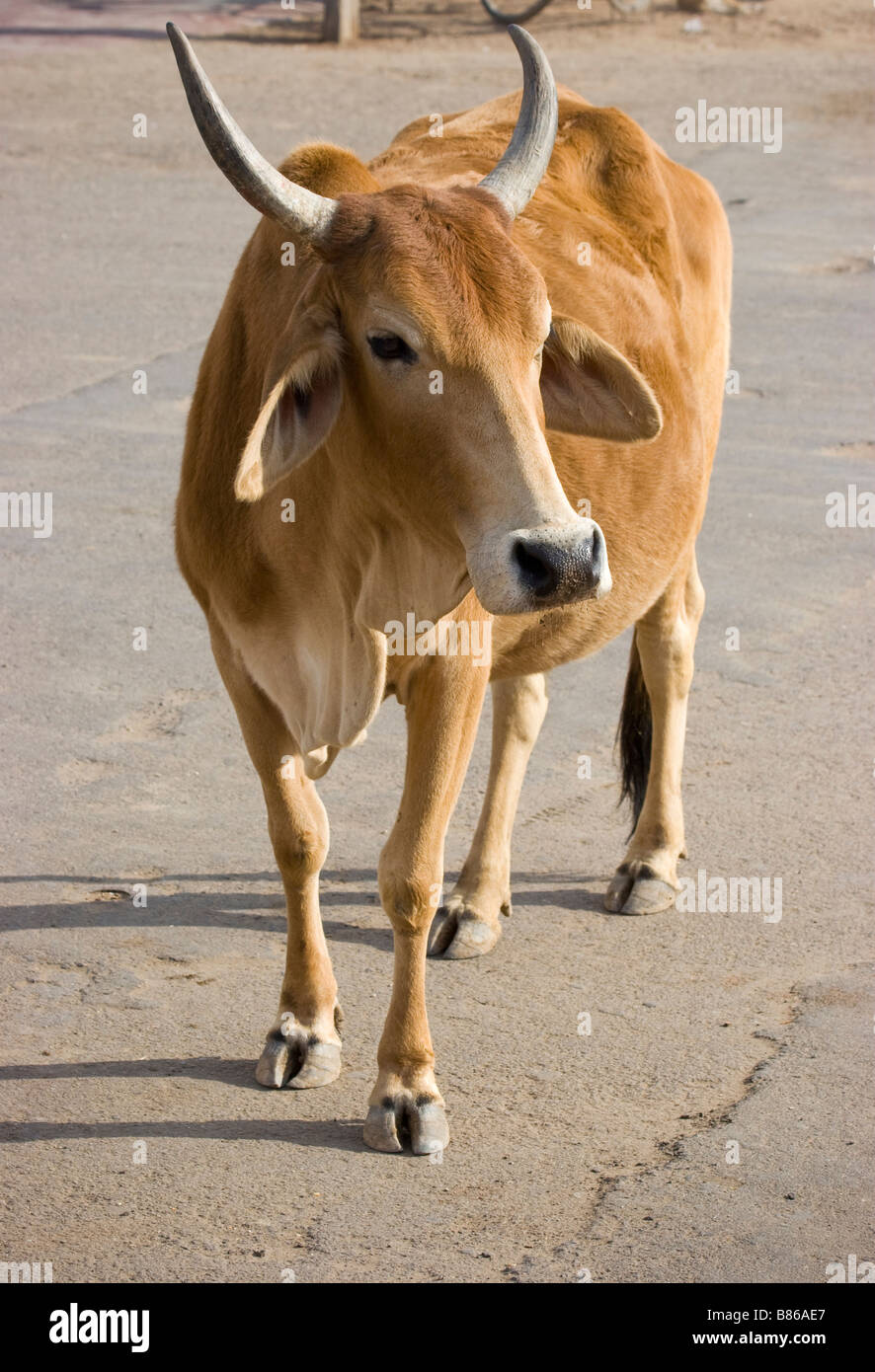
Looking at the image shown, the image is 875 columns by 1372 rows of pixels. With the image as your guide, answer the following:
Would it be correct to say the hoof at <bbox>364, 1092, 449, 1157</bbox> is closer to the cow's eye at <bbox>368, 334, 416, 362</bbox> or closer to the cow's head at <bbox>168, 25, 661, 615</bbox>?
the cow's head at <bbox>168, 25, 661, 615</bbox>

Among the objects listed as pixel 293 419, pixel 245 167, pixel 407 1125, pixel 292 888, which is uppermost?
pixel 245 167

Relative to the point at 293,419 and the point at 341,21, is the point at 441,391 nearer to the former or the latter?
the point at 293,419

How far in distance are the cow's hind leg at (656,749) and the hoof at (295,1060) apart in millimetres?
1266

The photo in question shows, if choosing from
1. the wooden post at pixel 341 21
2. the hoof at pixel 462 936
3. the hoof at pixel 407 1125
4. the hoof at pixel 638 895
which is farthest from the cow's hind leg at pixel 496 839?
the wooden post at pixel 341 21

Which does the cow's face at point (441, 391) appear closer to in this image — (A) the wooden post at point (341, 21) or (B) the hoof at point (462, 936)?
(B) the hoof at point (462, 936)

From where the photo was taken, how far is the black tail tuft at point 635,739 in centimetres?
561

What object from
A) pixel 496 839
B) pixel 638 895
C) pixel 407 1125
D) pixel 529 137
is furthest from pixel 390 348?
pixel 638 895

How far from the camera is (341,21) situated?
18.9 meters

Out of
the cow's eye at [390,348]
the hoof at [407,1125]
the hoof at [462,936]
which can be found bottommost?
the hoof at [462,936]

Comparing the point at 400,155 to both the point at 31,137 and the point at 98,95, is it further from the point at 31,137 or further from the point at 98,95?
the point at 98,95

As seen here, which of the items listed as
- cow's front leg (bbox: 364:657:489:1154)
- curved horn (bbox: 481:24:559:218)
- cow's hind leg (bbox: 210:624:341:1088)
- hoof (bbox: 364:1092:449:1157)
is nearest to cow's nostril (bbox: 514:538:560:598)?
cow's front leg (bbox: 364:657:489:1154)

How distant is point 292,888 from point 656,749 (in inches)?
61.8

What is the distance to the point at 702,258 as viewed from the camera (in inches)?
224

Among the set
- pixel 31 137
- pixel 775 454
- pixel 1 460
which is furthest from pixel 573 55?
pixel 1 460
